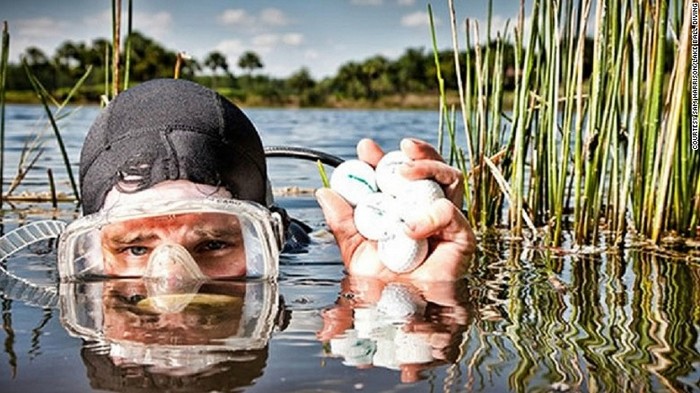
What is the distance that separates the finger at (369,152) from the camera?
9.46ft

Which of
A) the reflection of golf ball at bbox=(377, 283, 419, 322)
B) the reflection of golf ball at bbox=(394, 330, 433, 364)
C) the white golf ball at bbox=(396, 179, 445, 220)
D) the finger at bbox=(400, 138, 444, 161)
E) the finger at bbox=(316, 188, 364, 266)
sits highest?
the finger at bbox=(400, 138, 444, 161)

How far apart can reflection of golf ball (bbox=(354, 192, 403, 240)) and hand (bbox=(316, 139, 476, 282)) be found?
0.08 m

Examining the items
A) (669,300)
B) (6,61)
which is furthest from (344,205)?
(6,61)

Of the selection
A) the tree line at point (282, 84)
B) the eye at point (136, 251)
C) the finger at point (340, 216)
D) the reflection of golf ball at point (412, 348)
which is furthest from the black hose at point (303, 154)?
the tree line at point (282, 84)

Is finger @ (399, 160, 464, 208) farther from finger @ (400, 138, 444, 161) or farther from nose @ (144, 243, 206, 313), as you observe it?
nose @ (144, 243, 206, 313)

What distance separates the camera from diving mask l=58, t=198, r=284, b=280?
2.53 m

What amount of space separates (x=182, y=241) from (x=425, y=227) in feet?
2.21

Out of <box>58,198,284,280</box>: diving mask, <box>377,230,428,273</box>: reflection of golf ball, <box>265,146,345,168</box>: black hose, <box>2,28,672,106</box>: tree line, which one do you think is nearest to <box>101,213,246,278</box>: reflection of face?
<box>58,198,284,280</box>: diving mask

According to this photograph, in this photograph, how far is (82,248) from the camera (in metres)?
2.72

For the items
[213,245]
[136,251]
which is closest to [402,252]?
[213,245]

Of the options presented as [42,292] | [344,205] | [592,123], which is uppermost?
[592,123]

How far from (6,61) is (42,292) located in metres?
1.99

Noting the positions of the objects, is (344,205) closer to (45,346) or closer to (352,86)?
(45,346)

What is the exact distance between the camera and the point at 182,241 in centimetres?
262
